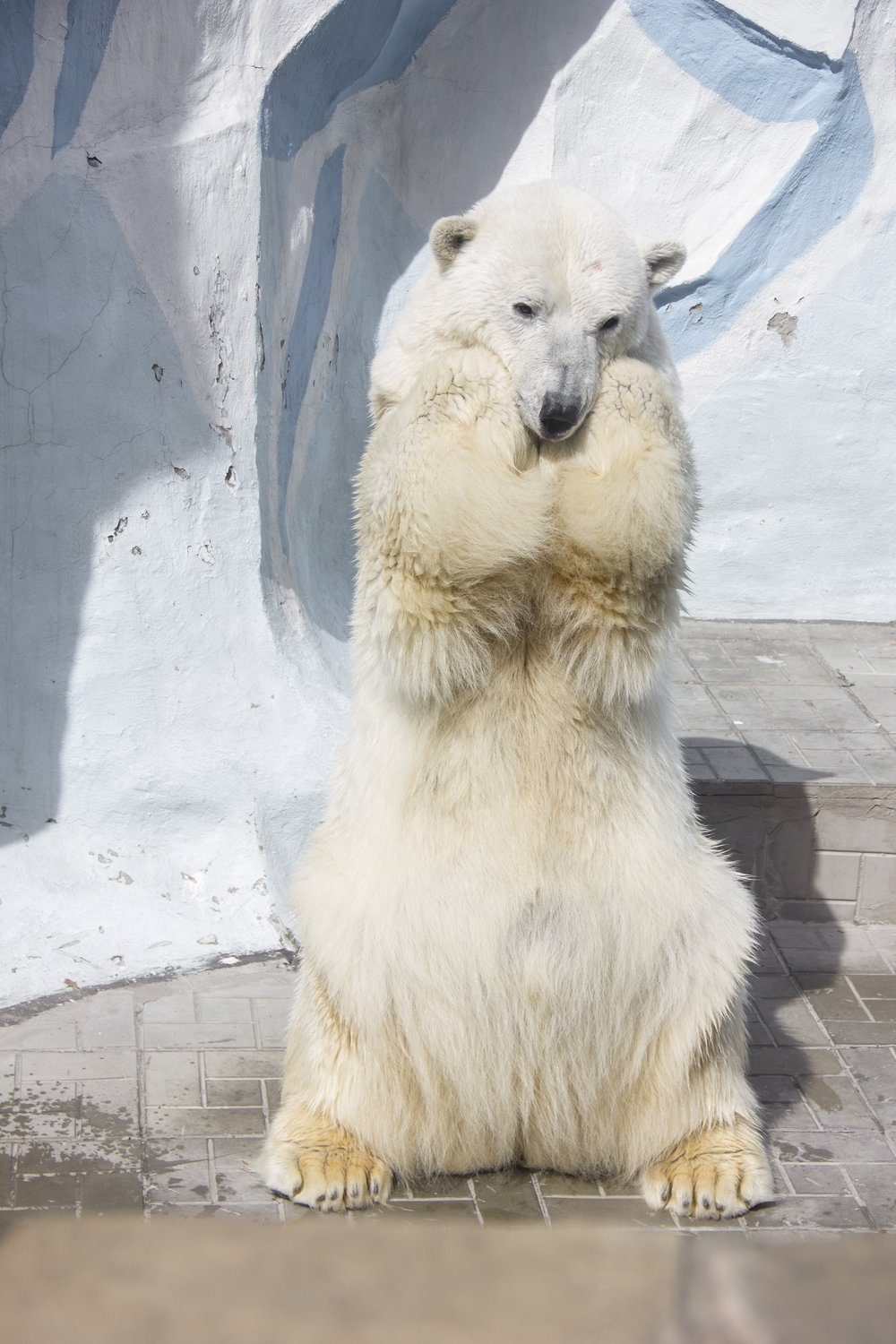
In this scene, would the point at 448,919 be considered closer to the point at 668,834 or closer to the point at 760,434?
the point at 668,834

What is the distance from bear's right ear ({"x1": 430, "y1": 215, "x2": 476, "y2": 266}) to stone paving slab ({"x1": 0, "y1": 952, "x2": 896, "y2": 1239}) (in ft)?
5.76

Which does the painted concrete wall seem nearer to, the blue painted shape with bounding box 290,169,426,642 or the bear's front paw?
the blue painted shape with bounding box 290,169,426,642

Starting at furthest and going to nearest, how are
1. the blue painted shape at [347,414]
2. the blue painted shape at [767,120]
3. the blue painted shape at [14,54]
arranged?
1. the blue painted shape at [767,120]
2. the blue painted shape at [347,414]
3. the blue painted shape at [14,54]

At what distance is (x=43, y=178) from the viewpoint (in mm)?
3574

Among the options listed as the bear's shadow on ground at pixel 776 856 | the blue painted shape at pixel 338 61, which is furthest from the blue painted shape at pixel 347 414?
the bear's shadow on ground at pixel 776 856

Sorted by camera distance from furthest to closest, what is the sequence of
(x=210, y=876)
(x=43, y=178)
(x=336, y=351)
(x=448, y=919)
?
(x=336, y=351), (x=210, y=876), (x=43, y=178), (x=448, y=919)

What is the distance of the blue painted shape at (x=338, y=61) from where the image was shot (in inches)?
153

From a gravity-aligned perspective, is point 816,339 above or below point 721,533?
above

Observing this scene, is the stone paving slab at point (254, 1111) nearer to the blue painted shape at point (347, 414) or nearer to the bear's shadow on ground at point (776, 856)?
the bear's shadow on ground at point (776, 856)

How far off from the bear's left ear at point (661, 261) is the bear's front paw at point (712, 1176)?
1.62m

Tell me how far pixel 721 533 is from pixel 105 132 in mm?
2646

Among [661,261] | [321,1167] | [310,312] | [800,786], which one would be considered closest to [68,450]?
[310,312]

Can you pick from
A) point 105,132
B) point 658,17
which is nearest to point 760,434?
point 658,17

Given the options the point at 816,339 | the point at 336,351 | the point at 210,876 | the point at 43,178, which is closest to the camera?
the point at 43,178
